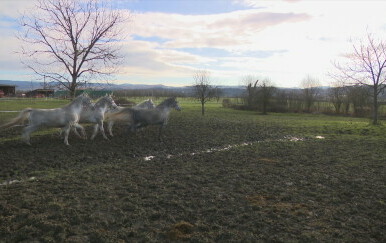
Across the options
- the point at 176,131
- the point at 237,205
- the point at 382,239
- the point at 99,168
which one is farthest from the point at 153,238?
the point at 176,131

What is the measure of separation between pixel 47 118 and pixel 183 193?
6.77 m

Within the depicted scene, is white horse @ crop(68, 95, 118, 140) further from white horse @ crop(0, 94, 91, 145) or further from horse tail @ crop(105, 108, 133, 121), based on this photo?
white horse @ crop(0, 94, 91, 145)

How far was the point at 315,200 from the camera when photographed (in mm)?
6270

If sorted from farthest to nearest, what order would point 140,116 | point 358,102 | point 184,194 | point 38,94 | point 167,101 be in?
point 38,94
point 358,102
point 167,101
point 140,116
point 184,194

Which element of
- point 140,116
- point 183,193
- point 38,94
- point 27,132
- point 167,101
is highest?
point 38,94

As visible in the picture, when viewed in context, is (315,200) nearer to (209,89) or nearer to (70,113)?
(70,113)

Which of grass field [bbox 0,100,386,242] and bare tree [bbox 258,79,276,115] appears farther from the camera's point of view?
bare tree [bbox 258,79,276,115]

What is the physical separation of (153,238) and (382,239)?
3368 millimetres

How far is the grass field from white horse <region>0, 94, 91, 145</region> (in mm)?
589

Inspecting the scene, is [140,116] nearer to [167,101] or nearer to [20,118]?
[167,101]

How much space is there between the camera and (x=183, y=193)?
6457 mm

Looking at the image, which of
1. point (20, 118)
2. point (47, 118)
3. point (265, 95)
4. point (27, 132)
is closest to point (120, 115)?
point (47, 118)

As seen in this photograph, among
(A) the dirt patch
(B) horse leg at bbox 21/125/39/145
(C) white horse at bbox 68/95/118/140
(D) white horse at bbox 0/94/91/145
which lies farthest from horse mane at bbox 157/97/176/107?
(B) horse leg at bbox 21/125/39/145

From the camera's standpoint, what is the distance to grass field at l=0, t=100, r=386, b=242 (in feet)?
15.2
